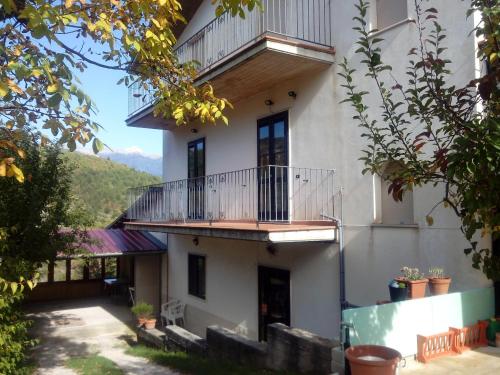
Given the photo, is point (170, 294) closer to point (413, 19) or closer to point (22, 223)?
point (22, 223)

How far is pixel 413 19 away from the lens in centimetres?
748

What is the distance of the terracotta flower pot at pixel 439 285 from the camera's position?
6312 mm

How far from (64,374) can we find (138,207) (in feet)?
22.2

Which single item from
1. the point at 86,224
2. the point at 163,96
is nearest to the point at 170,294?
the point at 86,224

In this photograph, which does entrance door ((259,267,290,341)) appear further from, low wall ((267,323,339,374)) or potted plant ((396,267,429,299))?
potted plant ((396,267,429,299))

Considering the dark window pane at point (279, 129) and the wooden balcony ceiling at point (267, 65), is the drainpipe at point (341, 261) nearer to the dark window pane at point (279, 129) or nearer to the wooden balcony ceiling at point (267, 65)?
the dark window pane at point (279, 129)

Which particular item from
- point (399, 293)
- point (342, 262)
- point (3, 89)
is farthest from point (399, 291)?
point (3, 89)

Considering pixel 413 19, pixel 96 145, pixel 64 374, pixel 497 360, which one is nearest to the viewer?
pixel 96 145

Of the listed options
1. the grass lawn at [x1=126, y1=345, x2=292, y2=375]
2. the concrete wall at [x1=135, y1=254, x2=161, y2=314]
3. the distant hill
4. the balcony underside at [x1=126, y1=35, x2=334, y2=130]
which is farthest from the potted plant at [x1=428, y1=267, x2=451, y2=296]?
the distant hill

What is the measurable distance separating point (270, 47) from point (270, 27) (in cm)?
279

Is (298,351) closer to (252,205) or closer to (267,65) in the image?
(252,205)

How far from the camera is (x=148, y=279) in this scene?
16.7m

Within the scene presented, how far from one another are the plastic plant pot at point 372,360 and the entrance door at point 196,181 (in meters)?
8.32

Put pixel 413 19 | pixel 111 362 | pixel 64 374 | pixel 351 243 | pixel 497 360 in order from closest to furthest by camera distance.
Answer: pixel 497 360 → pixel 413 19 → pixel 351 243 → pixel 64 374 → pixel 111 362
